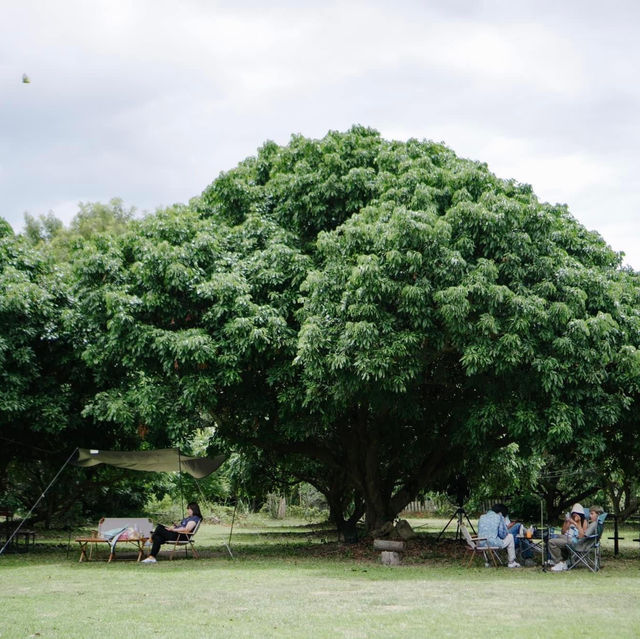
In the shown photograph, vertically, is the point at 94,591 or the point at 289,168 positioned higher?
the point at 289,168

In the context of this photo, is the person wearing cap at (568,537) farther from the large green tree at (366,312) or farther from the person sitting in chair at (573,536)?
the large green tree at (366,312)

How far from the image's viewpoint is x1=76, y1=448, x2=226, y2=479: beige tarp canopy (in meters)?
15.8

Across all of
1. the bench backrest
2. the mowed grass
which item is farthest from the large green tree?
the mowed grass

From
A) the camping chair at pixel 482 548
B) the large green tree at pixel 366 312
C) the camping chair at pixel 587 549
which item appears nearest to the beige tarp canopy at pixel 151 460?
the large green tree at pixel 366 312

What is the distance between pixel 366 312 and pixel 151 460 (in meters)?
6.13

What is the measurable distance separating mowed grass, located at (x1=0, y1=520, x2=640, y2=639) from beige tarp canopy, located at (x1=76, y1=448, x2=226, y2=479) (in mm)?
1845

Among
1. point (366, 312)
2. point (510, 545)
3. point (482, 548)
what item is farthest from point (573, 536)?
point (366, 312)

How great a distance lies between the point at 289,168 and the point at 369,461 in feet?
22.4

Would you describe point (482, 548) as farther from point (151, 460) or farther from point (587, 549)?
point (151, 460)

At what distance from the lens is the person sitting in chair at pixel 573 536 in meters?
13.2

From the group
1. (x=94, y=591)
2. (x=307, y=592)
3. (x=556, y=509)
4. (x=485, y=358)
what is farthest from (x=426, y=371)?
(x=556, y=509)

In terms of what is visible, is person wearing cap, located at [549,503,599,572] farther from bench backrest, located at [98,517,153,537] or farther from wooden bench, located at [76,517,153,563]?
bench backrest, located at [98,517,153,537]

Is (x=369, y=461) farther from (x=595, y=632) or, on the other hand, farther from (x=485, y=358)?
(x=595, y=632)

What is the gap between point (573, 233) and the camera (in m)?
15.2
